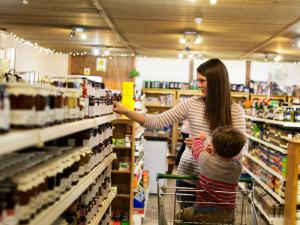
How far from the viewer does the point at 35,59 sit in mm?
8250

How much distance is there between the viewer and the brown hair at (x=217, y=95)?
2289 millimetres

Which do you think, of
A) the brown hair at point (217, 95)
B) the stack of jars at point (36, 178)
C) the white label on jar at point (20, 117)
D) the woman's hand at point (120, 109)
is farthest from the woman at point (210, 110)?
the white label on jar at point (20, 117)

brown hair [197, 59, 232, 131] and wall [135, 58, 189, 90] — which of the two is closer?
brown hair [197, 59, 232, 131]

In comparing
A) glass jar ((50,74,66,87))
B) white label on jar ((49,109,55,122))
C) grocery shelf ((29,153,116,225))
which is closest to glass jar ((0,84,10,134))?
white label on jar ((49,109,55,122))

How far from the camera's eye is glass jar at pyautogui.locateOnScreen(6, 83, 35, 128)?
103cm

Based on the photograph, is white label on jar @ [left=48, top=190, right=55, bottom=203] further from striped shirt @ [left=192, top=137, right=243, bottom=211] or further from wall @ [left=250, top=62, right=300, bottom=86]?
wall @ [left=250, top=62, right=300, bottom=86]

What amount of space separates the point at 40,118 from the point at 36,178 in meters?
0.27

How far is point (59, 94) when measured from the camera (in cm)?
136

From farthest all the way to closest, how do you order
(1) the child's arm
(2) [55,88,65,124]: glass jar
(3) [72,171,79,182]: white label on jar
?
(1) the child's arm → (3) [72,171,79,182]: white label on jar → (2) [55,88,65,124]: glass jar

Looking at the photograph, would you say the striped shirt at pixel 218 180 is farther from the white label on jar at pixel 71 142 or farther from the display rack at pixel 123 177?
the display rack at pixel 123 177

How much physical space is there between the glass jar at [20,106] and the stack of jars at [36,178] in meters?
0.22

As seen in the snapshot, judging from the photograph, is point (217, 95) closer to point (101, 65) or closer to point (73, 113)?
point (73, 113)

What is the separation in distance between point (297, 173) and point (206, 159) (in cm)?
244

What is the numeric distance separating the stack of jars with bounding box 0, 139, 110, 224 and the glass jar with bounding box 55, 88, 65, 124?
0.22 meters
